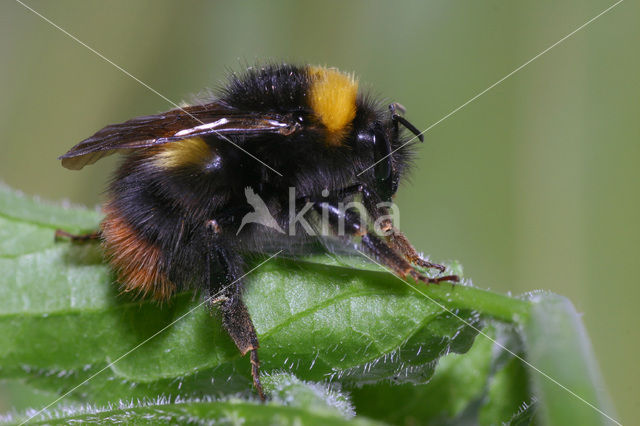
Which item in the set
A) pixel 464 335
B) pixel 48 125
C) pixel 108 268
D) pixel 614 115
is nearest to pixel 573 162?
pixel 614 115

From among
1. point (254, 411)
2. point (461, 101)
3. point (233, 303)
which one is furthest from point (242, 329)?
point (461, 101)

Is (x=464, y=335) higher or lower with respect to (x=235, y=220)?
lower

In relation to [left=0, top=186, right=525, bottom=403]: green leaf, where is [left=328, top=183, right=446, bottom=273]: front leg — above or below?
above

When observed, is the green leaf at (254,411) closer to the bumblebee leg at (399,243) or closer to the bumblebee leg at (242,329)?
the bumblebee leg at (242,329)

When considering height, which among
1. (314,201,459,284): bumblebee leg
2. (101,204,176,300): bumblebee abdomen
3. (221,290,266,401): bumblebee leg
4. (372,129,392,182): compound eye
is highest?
(372,129,392,182): compound eye

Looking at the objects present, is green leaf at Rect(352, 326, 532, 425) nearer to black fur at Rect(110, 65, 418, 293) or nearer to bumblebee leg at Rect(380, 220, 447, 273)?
bumblebee leg at Rect(380, 220, 447, 273)

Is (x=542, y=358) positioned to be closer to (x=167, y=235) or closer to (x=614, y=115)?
(x=167, y=235)

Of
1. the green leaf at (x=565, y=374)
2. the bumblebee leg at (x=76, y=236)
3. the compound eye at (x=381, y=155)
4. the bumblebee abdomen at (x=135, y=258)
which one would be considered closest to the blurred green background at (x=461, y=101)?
the bumblebee leg at (x=76, y=236)

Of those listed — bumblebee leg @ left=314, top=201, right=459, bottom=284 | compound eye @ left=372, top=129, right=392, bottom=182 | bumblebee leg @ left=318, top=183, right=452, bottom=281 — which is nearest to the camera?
bumblebee leg @ left=314, top=201, right=459, bottom=284

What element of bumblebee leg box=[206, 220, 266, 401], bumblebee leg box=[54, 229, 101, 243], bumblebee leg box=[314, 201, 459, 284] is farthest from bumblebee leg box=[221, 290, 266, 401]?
bumblebee leg box=[54, 229, 101, 243]
